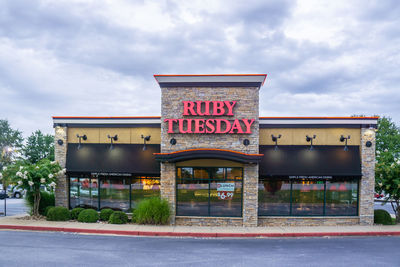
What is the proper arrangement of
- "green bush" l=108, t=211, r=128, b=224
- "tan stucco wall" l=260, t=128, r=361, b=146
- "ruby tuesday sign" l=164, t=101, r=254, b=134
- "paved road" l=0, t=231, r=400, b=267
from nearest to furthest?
"paved road" l=0, t=231, r=400, b=267, "green bush" l=108, t=211, r=128, b=224, "ruby tuesday sign" l=164, t=101, r=254, b=134, "tan stucco wall" l=260, t=128, r=361, b=146

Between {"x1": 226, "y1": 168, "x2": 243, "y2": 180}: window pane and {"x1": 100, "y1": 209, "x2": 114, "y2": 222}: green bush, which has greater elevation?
{"x1": 226, "y1": 168, "x2": 243, "y2": 180}: window pane

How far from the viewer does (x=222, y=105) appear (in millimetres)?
13414

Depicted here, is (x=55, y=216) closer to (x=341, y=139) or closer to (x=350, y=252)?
(x=350, y=252)

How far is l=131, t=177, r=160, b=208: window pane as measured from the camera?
14727 mm

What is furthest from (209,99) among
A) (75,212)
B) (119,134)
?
(75,212)

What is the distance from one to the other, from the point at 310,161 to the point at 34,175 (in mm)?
15545

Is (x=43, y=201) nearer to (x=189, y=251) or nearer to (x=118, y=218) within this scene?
(x=118, y=218)

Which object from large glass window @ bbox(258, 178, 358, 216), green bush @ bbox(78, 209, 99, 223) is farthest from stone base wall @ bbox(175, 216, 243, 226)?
green bush @ bbox(78, 209, 99, 223)

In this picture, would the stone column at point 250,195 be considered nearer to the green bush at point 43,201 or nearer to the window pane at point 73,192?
the window pane at point 73,192

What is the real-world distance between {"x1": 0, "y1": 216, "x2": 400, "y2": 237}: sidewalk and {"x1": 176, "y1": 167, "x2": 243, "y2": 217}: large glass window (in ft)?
3.44

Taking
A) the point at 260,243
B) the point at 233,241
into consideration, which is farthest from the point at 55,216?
the point at 260,243

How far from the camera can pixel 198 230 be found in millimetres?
12227

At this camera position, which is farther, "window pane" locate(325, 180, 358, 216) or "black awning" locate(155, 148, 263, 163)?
"window pane" locate(325, 180, 358, 216)

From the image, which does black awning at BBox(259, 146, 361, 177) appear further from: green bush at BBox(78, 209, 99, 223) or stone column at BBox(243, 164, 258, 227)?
green bush at BBox(78, 209, 99, 223)
